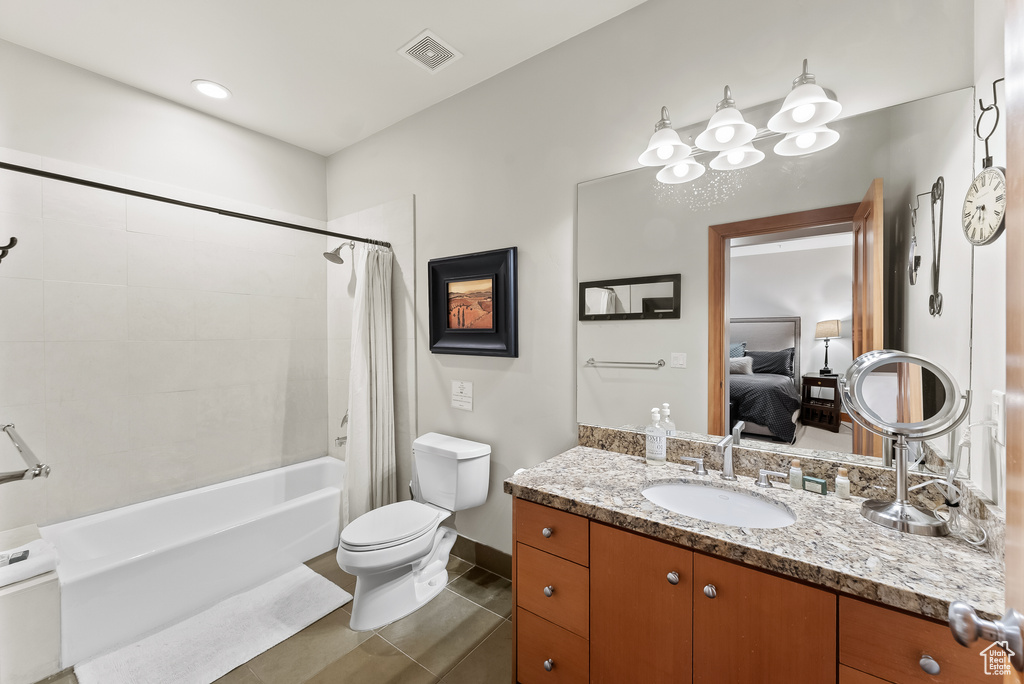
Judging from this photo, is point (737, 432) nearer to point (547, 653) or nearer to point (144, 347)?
point (547, 653)

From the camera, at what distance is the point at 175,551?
1.87 meters

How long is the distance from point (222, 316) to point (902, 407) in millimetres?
3254

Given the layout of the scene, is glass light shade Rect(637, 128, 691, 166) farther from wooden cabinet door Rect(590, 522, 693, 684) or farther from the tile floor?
the tile floor

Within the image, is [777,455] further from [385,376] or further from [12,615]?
[12,615]

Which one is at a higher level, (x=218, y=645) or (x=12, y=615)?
(x=12, y=615)

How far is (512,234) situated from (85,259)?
2163mm

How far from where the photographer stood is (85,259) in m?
2.12

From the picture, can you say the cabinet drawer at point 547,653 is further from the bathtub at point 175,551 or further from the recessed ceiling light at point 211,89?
the recessed ceiling light at point 211,89

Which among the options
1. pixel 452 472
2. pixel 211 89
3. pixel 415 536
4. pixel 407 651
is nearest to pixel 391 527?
pixel 415 536

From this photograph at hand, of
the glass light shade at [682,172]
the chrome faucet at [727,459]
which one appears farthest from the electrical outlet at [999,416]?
the glass light shade at [682,172]

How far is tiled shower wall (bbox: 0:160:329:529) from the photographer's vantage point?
1.96m

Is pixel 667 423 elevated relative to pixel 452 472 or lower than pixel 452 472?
elevated

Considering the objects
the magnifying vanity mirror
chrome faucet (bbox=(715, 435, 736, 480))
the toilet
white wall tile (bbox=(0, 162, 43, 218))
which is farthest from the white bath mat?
the magnifying vanity mirror

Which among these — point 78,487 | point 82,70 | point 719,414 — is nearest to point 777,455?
point 719,414
